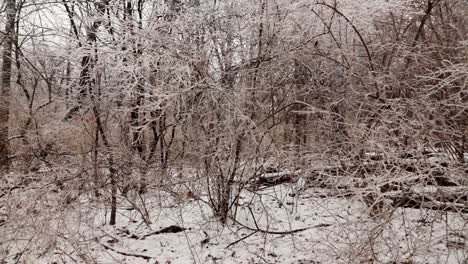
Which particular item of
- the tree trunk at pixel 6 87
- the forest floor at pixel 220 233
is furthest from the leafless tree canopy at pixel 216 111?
the tree trunk at pixel 6 87

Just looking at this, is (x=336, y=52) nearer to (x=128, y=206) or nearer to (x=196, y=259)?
(x=196, y=259)

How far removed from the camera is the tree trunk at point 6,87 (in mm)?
7996

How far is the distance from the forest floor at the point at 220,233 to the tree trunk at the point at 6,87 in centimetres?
291

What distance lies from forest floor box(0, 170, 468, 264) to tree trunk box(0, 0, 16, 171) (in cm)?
291

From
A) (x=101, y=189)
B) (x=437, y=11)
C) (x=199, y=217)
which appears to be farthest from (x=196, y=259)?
(x=437, y=11)

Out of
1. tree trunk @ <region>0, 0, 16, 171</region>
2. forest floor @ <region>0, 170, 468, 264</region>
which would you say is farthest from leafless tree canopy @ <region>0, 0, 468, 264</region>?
tree trunk @ <region>0, 0, 16, 171</region>

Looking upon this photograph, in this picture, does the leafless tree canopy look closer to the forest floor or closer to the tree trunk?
the forest floor

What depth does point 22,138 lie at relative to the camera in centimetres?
760

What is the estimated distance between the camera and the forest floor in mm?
4355

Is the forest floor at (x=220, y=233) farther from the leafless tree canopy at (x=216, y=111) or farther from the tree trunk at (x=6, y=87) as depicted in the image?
the tree trunk at (x=6, y=87)

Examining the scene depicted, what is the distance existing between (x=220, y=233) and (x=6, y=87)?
21.5 ft

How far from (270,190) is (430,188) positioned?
3.10 meters

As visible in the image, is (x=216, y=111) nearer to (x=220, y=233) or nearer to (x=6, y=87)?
(x=220, y=233)

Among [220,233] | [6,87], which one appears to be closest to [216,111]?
[220,233]
